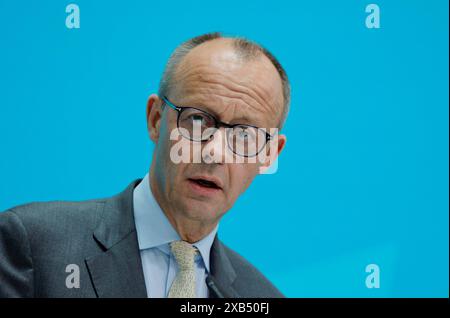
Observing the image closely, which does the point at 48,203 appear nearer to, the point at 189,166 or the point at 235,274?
the point at 189,166

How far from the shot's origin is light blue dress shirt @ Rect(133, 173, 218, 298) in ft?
4.67

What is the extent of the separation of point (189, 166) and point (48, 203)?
37 cm

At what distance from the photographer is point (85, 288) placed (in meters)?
1.32

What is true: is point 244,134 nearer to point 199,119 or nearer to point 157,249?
point 199,119

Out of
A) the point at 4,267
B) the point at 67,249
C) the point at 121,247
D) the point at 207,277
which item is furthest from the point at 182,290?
the point at 4,267

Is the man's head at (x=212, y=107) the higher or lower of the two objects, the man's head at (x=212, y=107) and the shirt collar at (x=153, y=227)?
the higher

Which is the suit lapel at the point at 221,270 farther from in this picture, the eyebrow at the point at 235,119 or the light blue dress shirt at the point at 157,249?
the eyebrow at the point at 235,119

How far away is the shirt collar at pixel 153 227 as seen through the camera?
4.78ft

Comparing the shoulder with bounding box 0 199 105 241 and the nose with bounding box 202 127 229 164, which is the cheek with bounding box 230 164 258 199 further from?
the shoulder with bounding box 0 199 105 241

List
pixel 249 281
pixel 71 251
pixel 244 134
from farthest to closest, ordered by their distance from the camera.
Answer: pixel 249 281
pixel 244 134
pixel 71 251

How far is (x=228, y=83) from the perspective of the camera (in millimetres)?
1462

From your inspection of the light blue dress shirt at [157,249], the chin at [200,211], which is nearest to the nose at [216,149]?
the chin at [200,211]

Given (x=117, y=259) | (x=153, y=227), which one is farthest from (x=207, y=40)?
(x=117, y=259)

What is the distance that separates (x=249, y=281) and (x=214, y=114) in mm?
514
